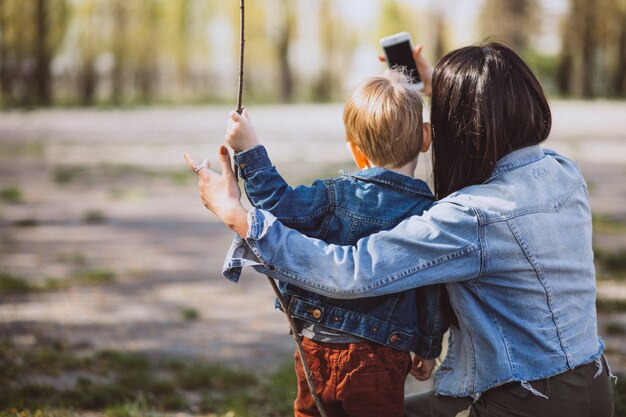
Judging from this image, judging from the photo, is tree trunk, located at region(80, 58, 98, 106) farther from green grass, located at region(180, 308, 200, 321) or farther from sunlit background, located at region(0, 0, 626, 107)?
green grass, located at region(180, 308, 200, 321)

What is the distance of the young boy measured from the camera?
6.25 ft

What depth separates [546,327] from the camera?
6.01 feet

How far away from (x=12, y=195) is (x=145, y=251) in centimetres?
339

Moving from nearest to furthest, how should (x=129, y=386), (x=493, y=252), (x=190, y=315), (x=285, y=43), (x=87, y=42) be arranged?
(x=493, y=252) → (x=129, y=386) → (x=190, y=315) → (x=285, y=43) → (x=87, y=42)

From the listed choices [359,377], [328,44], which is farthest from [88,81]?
[359,377]

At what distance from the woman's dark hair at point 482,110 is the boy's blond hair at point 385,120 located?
64 millimetres

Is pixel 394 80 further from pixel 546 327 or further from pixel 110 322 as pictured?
pixel 110 322

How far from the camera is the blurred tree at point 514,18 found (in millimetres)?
36469

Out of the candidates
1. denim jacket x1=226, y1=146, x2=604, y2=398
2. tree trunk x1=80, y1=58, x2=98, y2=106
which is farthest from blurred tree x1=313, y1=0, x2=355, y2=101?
denim jacket x1=226, y1=146, x2=604, y2=398

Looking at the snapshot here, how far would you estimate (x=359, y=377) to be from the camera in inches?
76.4

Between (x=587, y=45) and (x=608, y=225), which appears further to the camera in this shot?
(x=587, y=45)

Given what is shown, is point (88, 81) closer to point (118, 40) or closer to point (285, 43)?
point (118, 40)

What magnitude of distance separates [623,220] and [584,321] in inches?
246

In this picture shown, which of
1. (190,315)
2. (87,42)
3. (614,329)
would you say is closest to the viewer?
(614,329)
